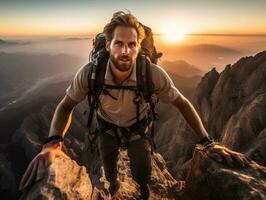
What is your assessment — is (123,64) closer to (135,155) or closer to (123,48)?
(123,48)

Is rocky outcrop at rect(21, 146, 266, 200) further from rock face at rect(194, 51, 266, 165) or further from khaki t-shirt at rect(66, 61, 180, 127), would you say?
rock face at rect(194, 51, 266, 165)

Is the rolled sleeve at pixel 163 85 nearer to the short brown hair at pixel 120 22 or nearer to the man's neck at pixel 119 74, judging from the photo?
the man's neck at pixel 119 74

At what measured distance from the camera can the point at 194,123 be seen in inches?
277

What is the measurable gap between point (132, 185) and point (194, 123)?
5966 mm

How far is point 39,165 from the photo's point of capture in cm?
545

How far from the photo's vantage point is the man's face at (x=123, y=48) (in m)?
6.60

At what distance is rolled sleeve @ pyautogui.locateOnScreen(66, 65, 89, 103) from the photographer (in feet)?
22.2

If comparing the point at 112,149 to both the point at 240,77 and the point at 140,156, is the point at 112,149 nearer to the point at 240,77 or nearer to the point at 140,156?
the point at 140,156

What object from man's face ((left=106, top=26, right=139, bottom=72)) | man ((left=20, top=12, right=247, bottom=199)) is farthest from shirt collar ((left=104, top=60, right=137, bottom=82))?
man's face ((left=106, top=26, right=139, bottom=72))

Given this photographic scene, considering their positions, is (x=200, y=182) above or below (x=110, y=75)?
below

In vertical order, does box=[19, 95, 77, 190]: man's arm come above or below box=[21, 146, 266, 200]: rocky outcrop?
above

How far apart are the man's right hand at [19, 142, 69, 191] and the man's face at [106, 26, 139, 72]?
2320 millimetres

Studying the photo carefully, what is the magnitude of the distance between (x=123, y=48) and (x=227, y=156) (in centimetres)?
338

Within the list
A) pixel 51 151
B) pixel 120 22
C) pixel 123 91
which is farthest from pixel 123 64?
pixel 51 151
